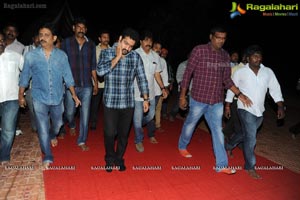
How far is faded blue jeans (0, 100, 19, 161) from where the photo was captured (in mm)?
5078

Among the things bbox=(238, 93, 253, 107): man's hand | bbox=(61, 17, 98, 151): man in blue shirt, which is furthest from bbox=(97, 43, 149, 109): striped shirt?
bbox=(238, 93, 253, 107): man's hand

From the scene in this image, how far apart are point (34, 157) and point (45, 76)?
1801mm

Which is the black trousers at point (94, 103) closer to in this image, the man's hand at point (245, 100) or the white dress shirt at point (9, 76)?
the white dress shirt at point (9, 76)

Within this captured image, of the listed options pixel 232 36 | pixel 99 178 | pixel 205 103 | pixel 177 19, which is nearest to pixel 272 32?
pixel 232 36

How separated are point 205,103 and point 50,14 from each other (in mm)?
15827

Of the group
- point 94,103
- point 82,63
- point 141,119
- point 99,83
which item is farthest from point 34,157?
point 99,83

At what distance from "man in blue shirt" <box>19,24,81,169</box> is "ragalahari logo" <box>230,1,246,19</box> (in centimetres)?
1881

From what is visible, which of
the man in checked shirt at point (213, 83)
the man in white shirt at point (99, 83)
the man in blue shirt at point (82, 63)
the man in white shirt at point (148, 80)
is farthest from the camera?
the man in white shirt at point (99, 83)

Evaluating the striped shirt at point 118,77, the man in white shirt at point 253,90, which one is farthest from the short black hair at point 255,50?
the striped shirt at point 118,77

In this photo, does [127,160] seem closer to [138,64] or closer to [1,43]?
[138,64]

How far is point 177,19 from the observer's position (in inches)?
849

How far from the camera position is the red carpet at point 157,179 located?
14.7ft

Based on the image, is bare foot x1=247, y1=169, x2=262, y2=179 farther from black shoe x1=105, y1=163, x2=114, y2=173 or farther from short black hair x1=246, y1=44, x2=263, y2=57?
black shoe x1=105, y1=163, x2=114, y2=173

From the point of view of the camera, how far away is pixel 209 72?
17.1 feet
